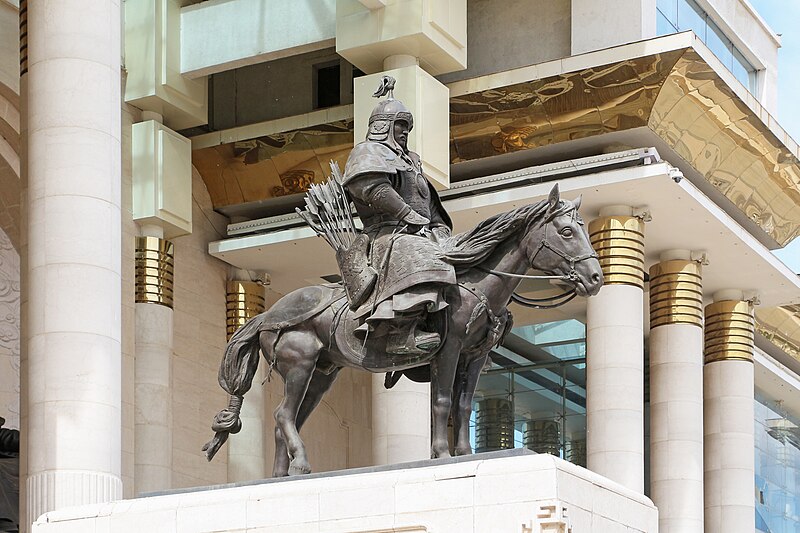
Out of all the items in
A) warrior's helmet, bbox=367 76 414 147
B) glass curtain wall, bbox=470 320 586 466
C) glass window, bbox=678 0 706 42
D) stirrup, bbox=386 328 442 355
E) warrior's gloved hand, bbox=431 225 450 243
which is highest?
glass window, bbox=678 0 706 42

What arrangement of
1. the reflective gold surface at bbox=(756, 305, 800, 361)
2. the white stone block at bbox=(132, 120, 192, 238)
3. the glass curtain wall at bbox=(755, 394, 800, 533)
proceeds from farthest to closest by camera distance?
the glass curtain wall at bbox=(755, 394, 800, 533), the reflective gold surface at bbox=(756, 305, 800, 361), the white stone block at bbox=(132, 120, 192, 238)

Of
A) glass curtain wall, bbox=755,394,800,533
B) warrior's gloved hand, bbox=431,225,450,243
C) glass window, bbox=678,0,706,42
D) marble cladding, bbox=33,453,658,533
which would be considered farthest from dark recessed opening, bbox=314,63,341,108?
marble cladding, bbox=33,453,658,533

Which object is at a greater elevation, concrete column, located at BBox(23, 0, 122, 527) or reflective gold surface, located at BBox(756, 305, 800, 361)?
reflective gold surface, located at BBox(756, 305, 800, 361)

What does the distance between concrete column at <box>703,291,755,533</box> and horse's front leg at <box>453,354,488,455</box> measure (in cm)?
1348

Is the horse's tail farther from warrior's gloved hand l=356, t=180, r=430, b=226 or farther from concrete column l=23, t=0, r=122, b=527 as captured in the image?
concrete column l=23, t=0, r=122, b=527

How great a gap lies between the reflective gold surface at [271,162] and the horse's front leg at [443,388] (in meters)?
11.7

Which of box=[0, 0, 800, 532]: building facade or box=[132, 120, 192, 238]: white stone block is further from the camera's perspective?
box=[132, 120, 192, 238]: white stone block

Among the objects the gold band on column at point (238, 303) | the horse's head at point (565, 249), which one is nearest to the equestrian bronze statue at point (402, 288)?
the horse's head at point (565, 249)

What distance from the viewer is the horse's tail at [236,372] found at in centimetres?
1246

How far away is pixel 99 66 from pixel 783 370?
1655cm

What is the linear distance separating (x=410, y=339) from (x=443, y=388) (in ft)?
1.29

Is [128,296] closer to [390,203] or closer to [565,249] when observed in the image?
[390,203]

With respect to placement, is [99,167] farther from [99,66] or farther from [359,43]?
[359,43]

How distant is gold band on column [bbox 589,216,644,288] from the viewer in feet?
72.5
